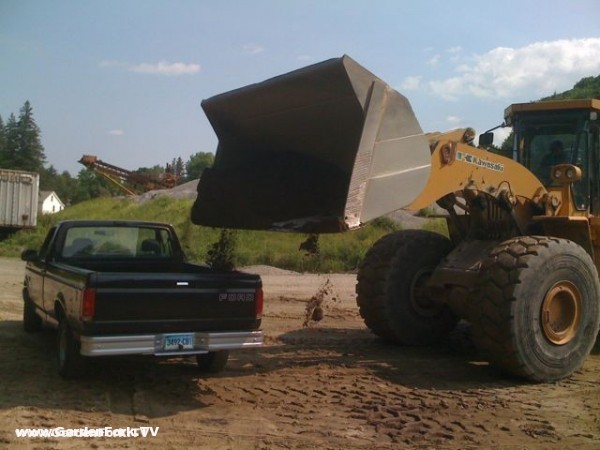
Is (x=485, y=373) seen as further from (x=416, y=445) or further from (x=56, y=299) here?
(x=56, y=299)

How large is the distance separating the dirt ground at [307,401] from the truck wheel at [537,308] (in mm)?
289

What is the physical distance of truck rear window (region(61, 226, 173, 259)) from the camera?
795cm

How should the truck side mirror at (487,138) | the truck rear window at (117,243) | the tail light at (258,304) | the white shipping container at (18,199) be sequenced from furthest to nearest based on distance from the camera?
the white shipping container at (18,199)
the truck side mirror at (487,138)
the truck rear window at (117,243)
the tail light at (258,304)

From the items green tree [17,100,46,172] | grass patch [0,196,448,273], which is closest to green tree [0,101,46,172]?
green tree [17,100,46,172]

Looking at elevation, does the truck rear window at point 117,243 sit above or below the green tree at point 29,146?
below

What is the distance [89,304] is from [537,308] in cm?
440

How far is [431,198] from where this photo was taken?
22.6 ft

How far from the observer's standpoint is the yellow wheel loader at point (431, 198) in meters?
6.26

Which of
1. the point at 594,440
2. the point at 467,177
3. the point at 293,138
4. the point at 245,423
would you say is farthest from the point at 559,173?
the point at 245,423

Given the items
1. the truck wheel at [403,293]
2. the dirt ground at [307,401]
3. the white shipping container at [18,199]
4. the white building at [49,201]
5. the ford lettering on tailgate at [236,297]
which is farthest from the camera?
the white building at [49,201]

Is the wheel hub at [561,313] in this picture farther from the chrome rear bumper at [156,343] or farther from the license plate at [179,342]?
the license plate at [179,342]

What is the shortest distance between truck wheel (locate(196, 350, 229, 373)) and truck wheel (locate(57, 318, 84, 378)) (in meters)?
1.26

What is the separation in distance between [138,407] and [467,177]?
4.21 m

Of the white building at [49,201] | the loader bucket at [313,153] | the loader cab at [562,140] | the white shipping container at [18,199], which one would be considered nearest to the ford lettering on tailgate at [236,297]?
the loader bucket at [313,153]
